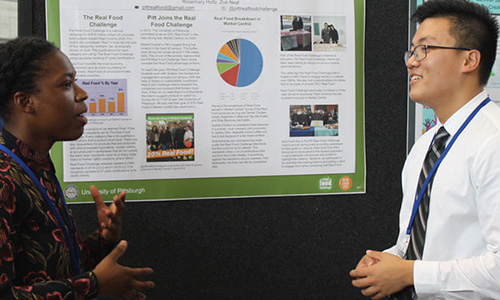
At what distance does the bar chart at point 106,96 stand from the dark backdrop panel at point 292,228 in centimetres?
32

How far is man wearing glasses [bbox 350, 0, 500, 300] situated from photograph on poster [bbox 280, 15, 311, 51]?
1.39 ft

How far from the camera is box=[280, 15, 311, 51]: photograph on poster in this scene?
1463 mm

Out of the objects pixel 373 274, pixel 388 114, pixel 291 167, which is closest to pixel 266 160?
pixel 291 167

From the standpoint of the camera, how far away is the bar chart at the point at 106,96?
1.38m

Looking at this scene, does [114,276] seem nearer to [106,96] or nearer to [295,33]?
[106,96]

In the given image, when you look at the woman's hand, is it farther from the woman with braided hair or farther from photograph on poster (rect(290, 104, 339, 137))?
photograph on poster (rect(290, 104, 339, 137))

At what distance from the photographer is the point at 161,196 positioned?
142cm

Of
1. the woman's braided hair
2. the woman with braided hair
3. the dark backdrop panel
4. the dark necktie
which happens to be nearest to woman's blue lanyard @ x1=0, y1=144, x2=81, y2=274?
the woman with braided hair

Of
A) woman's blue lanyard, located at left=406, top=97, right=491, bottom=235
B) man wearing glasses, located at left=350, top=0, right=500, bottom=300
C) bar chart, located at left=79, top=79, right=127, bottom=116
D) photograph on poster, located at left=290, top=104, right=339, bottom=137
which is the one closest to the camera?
man wearing glasses, located at left=350, top=0, right=500, bottom=300

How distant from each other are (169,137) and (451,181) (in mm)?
860

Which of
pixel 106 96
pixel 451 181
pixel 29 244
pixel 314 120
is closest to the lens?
pixel 29 244

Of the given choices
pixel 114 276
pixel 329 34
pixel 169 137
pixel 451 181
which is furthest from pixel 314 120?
pixel 114 276

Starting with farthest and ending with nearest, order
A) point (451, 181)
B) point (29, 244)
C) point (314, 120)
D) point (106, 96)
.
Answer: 1. point (314, 120)
2. point (106, 96)
3. point (451, 181)
4. point (29, 244)

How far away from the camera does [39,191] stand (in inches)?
35.4
